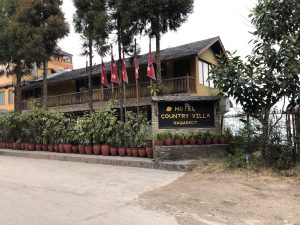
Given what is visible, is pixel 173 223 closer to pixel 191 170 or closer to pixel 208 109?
pixel 191 170

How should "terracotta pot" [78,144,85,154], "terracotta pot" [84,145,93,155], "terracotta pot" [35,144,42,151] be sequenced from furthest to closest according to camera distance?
1. "terracotta pot" [35,144,42,151]
2. "terracotta pot" [78,144,85,154]
3. "terracotta pot" [84,145,93,155]

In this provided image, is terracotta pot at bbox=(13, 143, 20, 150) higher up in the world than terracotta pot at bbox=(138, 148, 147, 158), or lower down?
higher up

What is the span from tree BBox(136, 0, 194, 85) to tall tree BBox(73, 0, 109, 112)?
256cm

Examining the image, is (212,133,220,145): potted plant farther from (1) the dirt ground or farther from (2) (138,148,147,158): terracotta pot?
(2) (138,148,147,158): terracotta pot

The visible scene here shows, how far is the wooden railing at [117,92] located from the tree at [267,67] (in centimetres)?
655

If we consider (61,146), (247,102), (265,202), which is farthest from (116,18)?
(265,202)

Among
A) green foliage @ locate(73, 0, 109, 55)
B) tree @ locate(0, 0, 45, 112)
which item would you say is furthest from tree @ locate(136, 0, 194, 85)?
tree @ locate(0, 0, 45, 112)

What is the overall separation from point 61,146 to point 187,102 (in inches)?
281

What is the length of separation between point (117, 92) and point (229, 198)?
53.9ft

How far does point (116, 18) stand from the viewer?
1864cm

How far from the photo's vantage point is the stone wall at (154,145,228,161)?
12273 millimetres

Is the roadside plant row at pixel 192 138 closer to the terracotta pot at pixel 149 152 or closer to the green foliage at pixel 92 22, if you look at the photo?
the terracotta pot at pixel 149 152

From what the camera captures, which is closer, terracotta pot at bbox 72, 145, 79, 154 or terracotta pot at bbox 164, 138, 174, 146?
terracotta pot at bbox 164, 138, 174, 146

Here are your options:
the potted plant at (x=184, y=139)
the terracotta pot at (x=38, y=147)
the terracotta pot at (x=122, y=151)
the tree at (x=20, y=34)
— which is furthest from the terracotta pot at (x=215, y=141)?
the tree at (x=20, y=34)
